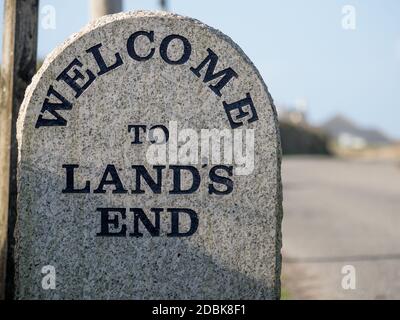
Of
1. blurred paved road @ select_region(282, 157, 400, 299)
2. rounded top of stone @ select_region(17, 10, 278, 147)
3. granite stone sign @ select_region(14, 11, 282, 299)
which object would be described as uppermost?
rounded top of stone @ select_region(17, 10, 278, 147)

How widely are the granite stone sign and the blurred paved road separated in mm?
2400

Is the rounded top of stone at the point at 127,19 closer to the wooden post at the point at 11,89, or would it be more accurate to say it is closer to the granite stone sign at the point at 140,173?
the granite stone sign at the point at 140,173

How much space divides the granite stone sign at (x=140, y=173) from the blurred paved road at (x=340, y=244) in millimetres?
2400

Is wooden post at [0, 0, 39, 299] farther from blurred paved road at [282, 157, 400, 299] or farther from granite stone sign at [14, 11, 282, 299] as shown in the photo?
blurred paved road at [282, 157, 400, 299]

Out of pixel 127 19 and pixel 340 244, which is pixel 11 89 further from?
pixel 340 244

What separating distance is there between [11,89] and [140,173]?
4.58 feet

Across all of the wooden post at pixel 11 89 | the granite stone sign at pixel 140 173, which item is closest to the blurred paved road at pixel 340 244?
the granite stone sign at pixel 140 173

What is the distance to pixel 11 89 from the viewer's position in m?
4.92

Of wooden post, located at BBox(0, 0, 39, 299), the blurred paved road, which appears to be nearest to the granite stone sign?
wooden post, located at BBox(0, 0, 39, 299)

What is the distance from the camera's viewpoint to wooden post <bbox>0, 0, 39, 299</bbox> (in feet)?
16.0

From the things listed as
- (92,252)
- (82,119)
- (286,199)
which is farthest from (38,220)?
(286,199)

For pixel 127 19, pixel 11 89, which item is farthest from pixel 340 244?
pixel 127 19
